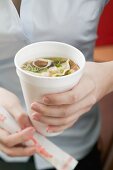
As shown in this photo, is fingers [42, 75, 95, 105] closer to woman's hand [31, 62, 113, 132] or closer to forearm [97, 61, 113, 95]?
woman's hand [31, 62, 113, 132]

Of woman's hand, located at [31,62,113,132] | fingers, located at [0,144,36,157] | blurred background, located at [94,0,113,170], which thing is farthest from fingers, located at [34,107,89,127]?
blurred background, located at [94,0,113,170]

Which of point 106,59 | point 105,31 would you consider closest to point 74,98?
point 106,59

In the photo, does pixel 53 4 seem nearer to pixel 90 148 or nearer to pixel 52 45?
pixel 52 45

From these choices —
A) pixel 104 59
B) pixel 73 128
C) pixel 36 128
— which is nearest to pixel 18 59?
pixel 36 128

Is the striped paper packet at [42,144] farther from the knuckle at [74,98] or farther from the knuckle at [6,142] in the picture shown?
the knuckle at [74,98]

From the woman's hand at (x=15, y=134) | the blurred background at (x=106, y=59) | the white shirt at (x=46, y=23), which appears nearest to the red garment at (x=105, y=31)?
the blurred background at (x=106, y=59)
